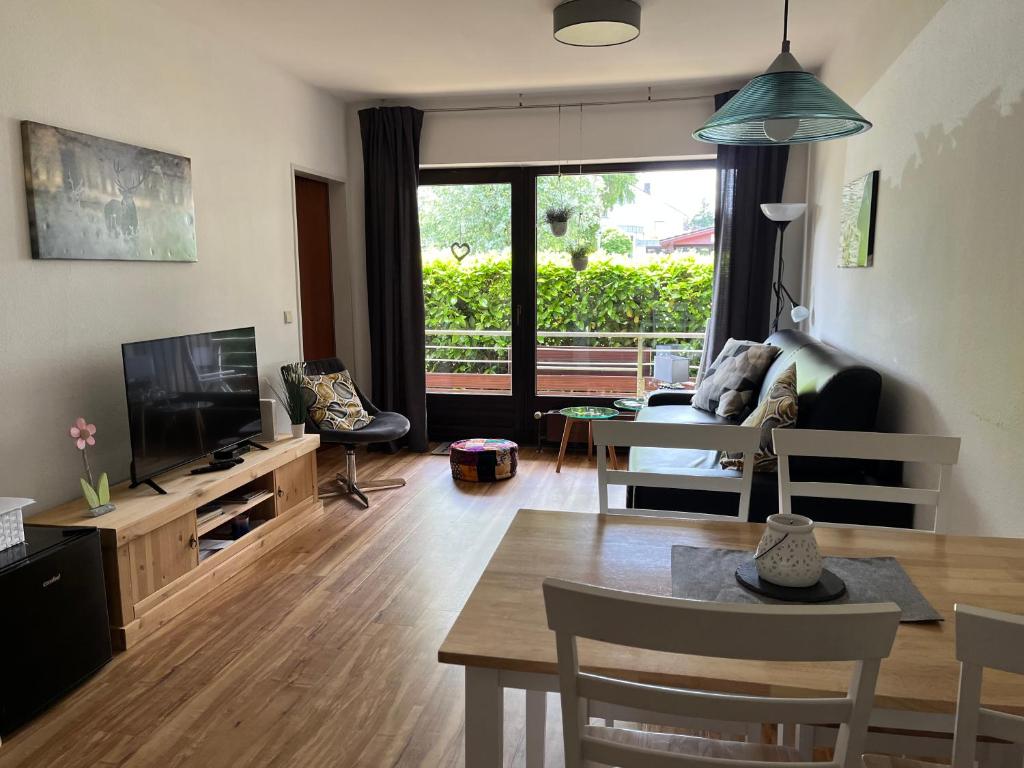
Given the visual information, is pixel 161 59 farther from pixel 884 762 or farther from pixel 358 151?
pixel 884 762

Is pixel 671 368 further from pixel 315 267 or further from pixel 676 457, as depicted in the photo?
pixel 315 267

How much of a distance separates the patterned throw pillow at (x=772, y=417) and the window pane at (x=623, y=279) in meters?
2.26

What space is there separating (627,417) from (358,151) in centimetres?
286

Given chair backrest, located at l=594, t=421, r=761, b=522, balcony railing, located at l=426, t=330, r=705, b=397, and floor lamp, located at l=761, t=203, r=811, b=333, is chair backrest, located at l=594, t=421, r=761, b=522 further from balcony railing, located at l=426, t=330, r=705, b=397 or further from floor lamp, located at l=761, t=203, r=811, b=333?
balcony railing, located at l=426, t=330, r=705, b=397

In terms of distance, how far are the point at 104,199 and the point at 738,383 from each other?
3261mm

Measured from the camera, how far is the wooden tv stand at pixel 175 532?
8.86 ft

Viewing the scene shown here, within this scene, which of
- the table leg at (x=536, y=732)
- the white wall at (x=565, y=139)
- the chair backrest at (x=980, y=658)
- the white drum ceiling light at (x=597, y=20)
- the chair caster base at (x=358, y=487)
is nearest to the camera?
the chair backrest at (x=980, y=658)

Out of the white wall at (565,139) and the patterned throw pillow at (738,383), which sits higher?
the white wall at (565,139)

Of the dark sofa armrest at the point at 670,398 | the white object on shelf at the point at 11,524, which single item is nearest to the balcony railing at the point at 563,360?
the dark sofa armrest at the point at 670,398

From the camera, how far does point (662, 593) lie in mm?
1438

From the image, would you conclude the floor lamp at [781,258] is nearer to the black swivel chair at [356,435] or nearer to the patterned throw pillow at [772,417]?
the patterned throw pillow at [772,417]

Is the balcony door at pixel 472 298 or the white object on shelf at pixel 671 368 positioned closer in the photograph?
the white object on shelf at pixel 671 368

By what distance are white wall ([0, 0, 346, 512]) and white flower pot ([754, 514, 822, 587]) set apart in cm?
277

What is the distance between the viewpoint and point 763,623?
92 cm
